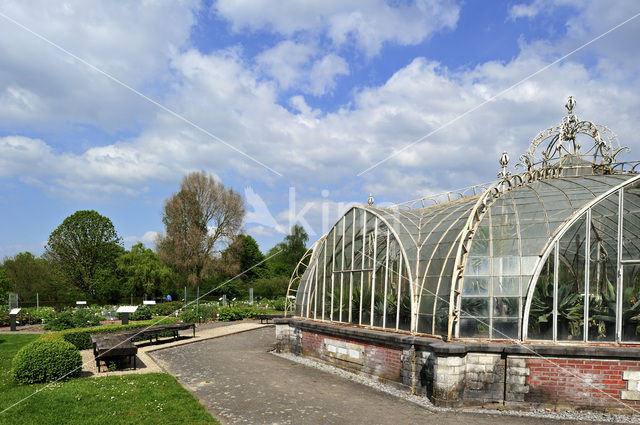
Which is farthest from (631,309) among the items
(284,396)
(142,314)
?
(142,314)

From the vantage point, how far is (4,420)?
26.4ft

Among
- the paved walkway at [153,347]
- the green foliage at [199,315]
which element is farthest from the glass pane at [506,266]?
the green foliage at [199,315]

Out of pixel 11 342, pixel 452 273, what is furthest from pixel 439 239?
pixel 11 342

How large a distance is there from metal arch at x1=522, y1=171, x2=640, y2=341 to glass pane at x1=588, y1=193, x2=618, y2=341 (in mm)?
203

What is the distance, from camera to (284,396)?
10609 millimetres

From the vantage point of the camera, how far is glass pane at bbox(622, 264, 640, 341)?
9.59 m

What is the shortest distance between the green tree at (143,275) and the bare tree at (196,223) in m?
2.79

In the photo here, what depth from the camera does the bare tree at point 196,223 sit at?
1743 inches

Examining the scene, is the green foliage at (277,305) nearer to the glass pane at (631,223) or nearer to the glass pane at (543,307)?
the glass pane at (543,307)

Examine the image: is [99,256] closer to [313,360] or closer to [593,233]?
[313,360]

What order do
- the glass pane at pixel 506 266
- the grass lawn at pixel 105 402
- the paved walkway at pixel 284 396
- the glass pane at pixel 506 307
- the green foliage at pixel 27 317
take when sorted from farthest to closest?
A: the green foliage at pixel 27 317 < the glass pane at pixel 506 266 < the glass pane at pixel 506 307 < the paved walkway at pixel 284 396 < the grass lawn at pixel 105 402

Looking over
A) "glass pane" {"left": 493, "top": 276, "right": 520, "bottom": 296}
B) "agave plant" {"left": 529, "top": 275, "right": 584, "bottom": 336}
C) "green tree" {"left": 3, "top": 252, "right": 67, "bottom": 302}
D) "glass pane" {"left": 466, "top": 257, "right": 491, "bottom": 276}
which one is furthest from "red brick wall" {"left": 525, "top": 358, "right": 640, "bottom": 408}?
"green tree" {"left": 3, "top": 252, "right": 67, "bottom": 302}

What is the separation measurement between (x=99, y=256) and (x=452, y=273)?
4406 cm

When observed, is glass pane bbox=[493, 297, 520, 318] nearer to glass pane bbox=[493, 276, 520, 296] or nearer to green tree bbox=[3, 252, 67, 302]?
glass pane bbox=[493, 276, 520, 296]
